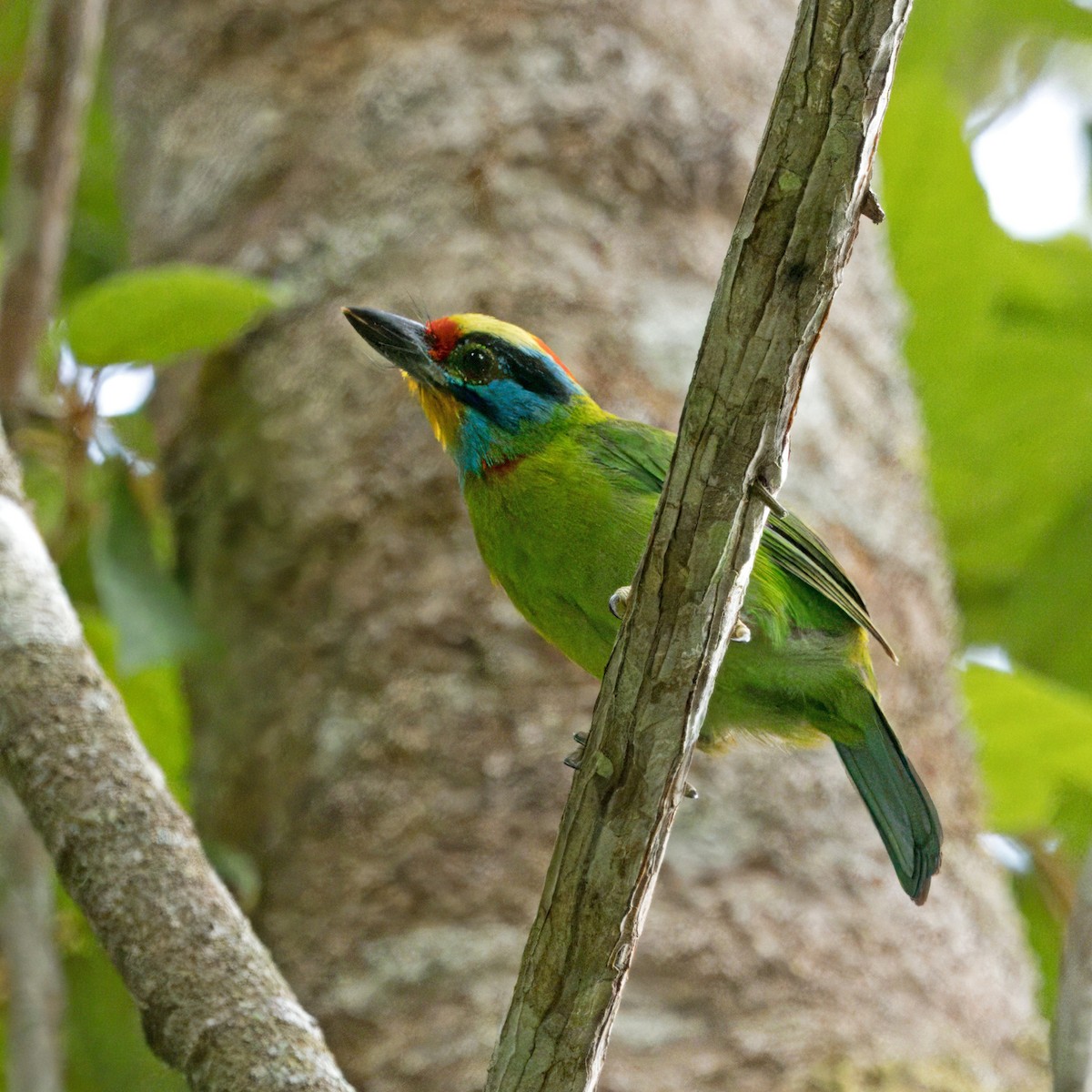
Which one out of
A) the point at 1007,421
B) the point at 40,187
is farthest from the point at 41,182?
the point at 1007,421

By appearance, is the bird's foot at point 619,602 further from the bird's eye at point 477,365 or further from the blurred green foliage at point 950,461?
the blurred green foliage at point 950,461

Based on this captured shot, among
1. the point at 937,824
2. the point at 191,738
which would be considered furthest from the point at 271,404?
the point at 937,824

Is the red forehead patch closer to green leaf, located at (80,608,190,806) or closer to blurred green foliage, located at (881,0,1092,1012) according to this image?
green leaf, located at (80,608,190,806)

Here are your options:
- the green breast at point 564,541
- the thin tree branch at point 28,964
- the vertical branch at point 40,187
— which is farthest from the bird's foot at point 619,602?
the vertical branch at point 40,187

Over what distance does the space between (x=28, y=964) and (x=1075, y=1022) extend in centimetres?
174

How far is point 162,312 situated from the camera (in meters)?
2.93

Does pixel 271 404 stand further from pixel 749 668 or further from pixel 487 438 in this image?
pixel 749 668

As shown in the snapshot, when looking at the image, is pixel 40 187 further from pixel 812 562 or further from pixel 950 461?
pixel 950 461

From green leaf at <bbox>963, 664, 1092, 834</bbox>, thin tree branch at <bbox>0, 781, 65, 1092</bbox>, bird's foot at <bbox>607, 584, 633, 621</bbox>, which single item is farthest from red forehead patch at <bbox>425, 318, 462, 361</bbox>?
green leaf at <bbox>963, 664, 1092, 834</bbox>

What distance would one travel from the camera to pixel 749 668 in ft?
7.54

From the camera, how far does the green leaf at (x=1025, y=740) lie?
319 centimetres

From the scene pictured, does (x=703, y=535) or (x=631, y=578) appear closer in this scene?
(x=703, y=535)

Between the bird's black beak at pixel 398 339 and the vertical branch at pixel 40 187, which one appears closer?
the bird's black beak at pixel 398 339

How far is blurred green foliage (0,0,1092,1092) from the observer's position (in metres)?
3.01
